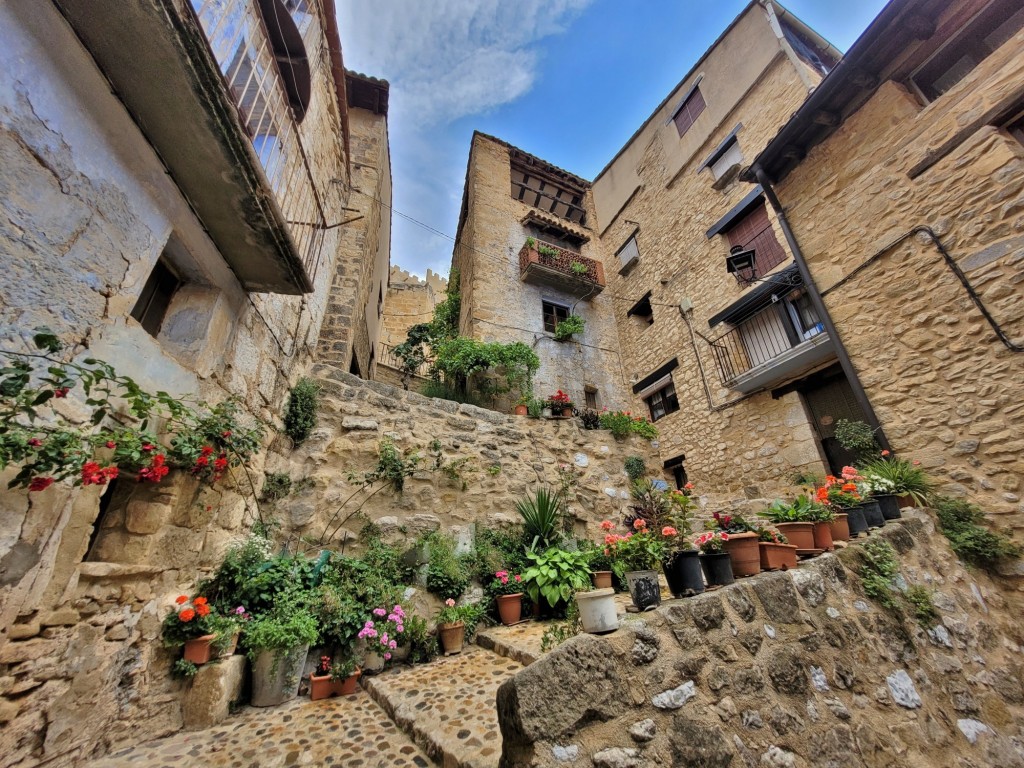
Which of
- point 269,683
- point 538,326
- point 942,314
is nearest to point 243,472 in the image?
point 269,683

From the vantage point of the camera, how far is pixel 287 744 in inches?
85.5

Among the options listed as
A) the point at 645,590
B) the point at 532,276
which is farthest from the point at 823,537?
the point at 532,276

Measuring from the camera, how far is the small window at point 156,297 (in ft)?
8.32

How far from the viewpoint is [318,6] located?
403 cm

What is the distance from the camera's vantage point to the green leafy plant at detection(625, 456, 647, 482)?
702cm

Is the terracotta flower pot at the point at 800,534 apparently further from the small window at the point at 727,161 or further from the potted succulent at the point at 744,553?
the small window at the point at 727,161

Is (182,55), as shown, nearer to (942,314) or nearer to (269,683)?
(269,683)

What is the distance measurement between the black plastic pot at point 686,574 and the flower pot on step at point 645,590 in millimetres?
102

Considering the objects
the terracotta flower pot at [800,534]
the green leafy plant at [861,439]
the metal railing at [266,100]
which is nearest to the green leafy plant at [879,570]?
the terracotta flower pot at [800,534]

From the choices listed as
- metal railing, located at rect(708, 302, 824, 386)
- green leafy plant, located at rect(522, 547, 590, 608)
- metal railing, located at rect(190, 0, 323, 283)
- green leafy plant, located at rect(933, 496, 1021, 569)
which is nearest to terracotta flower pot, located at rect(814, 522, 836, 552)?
green leafy plant, located at rect(933, 496, 1021, 569)

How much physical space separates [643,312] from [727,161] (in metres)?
4.02

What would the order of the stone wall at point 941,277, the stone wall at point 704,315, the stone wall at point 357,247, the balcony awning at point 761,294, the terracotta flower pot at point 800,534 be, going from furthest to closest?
the stone wall at point 704,315 < the balcony awning at point 761,294 < the stone wall at point 357,247 < the stone wall at point 941,277 < the terracotta flower pot at point 800,534

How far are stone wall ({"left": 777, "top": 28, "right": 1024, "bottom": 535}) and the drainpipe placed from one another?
71 millimetres

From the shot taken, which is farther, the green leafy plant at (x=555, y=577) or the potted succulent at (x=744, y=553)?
the green leafy plant at (x=555, y=577)
